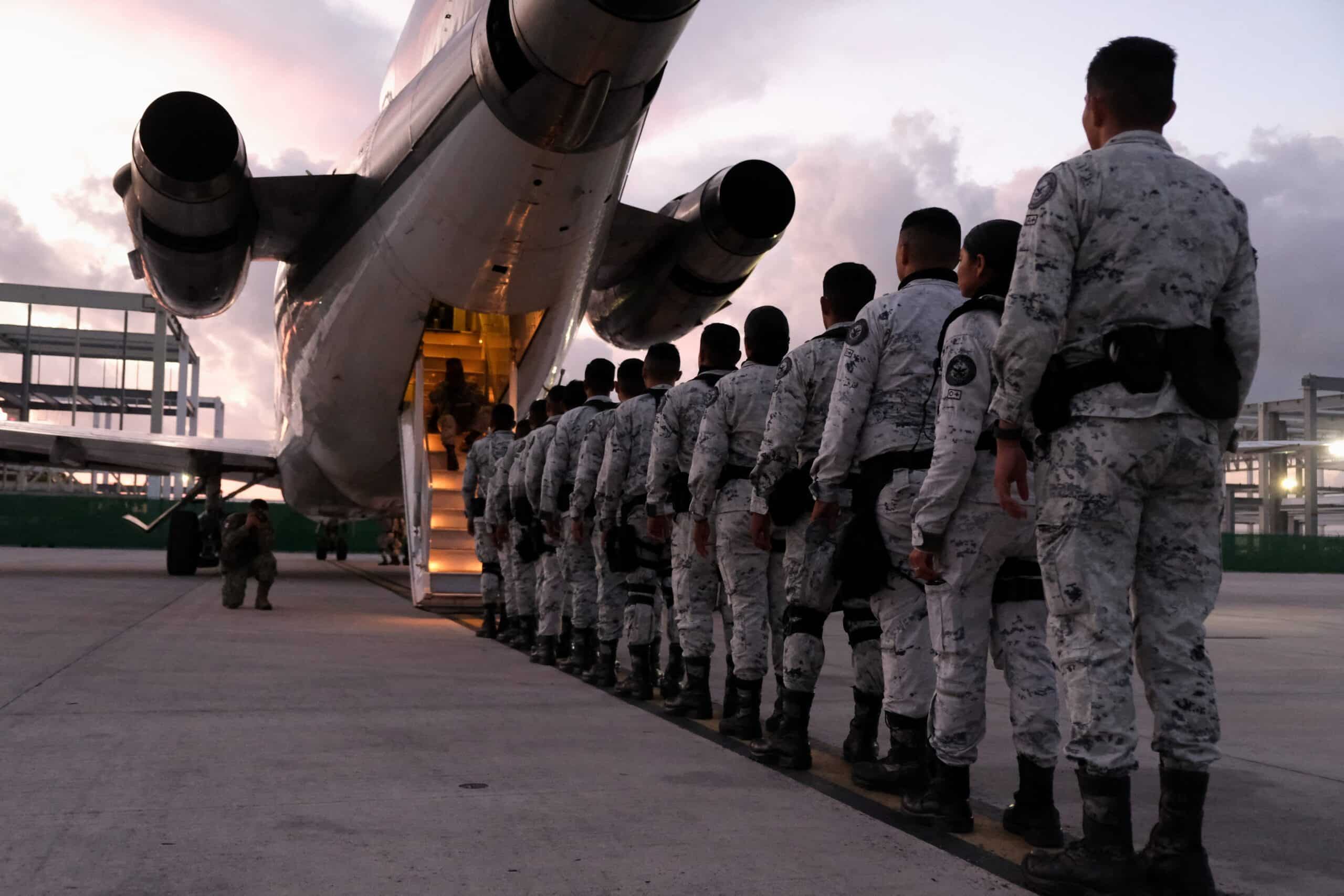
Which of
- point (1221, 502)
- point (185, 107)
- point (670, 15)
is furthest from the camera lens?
point (185, 107)

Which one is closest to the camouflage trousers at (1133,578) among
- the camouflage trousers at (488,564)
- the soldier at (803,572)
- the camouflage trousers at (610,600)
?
the soldier at (803,572)

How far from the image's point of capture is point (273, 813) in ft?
11.2

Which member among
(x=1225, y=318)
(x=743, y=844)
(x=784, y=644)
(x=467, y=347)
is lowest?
(x=743, y=844)

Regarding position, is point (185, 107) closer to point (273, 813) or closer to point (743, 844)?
point (273, 813)

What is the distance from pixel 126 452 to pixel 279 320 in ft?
22.1

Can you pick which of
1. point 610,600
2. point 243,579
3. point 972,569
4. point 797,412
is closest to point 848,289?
point 797,412

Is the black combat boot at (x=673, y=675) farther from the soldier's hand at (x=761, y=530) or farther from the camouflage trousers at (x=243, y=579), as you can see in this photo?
the camouflage trousers at (x=243, y=579)

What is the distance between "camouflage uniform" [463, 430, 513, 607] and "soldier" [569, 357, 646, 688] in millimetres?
2213

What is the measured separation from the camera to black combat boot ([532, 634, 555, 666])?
25.3ft

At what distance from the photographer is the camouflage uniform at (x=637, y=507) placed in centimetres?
648

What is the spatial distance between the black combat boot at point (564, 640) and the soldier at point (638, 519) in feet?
4.12

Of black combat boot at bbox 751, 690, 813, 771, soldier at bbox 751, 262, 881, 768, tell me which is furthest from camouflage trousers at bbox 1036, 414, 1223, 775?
black combat boot at bbox 751, 690, 813, 771

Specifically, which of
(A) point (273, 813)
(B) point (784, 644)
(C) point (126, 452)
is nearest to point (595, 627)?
(B) point (784, 644)

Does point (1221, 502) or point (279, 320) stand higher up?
point (279, 320)
